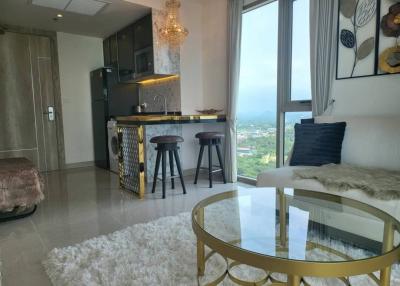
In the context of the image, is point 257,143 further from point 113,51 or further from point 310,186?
point 113,51

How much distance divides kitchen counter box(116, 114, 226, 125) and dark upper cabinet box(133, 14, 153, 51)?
1187 millimetres

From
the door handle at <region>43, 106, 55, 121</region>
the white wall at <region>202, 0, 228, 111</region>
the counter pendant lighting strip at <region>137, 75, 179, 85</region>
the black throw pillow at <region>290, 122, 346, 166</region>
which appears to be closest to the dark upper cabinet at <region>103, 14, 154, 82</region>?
the counter pendant lighting strip at <region>137, 75, 179, 85</region>

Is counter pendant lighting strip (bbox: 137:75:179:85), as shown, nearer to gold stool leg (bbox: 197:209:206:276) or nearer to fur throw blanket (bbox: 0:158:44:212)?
fur throw blanket (bbox: 0:158:44:212)

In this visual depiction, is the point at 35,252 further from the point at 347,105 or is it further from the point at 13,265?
the point at 347,105

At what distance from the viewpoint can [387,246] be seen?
1.20 m

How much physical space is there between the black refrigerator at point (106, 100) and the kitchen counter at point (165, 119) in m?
1.34

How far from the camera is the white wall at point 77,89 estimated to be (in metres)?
5.12

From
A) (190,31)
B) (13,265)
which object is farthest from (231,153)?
(13,265)

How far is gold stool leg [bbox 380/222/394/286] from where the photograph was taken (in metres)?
1.07

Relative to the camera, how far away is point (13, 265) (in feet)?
6.02

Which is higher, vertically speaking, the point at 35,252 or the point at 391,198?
the point at 391,198

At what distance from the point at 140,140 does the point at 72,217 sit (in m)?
1.07

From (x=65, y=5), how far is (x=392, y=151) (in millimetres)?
4096

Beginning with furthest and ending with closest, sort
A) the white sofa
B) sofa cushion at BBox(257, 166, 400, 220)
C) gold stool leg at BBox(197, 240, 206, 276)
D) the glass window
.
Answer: the glass window
the white sofa
sofa cushion at BBox(257, 166, 400, 220)
gold stool leg at BBox(197, 240, 206, 276)
